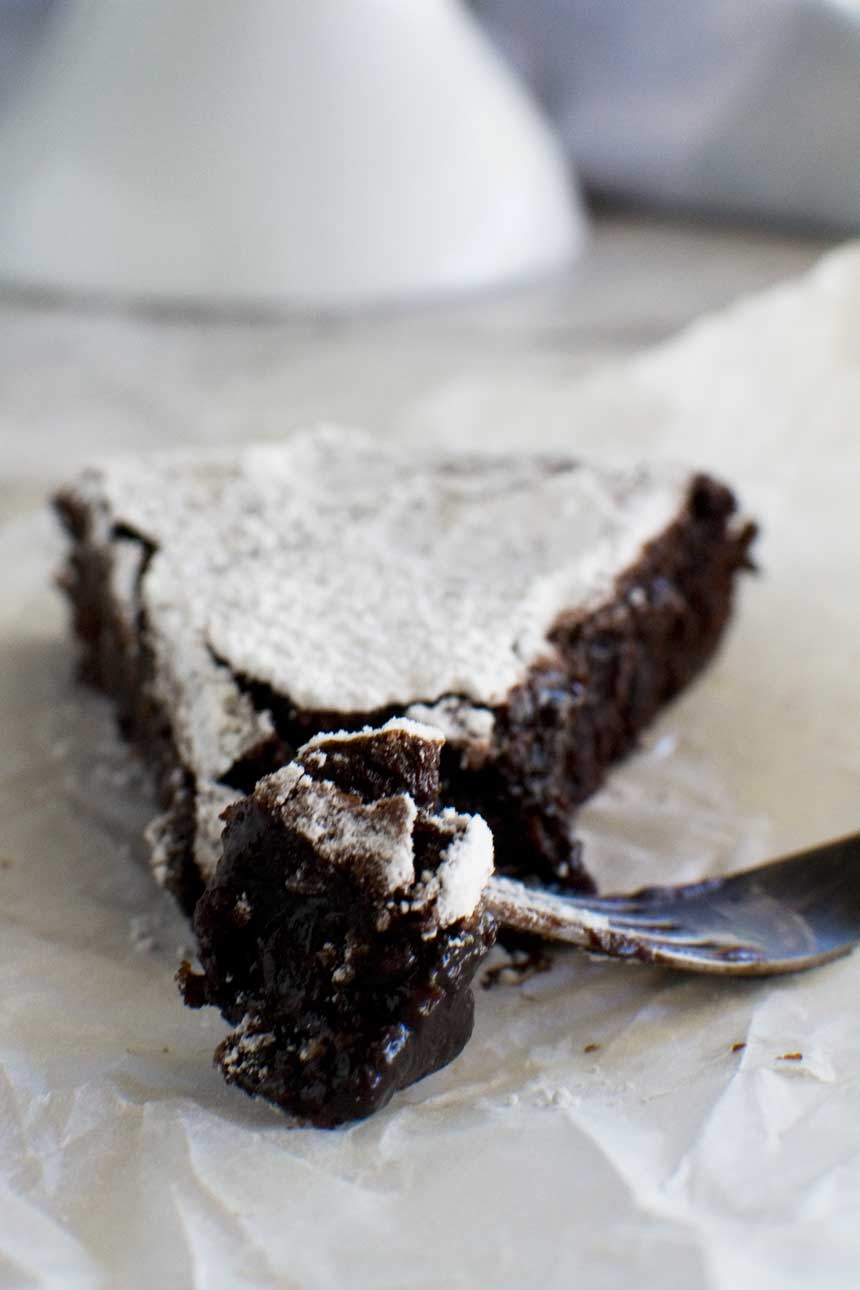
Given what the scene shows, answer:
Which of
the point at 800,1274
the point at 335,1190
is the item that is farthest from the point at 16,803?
the point at 800,1274

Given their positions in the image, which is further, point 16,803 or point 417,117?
point 417,117

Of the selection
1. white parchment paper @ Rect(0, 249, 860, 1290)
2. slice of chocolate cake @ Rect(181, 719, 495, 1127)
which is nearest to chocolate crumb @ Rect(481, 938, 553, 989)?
white parchment paper @ Rect(0, 249, 860, 1290)

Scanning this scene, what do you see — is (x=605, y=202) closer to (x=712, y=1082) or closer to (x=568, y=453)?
(x=568, y=453)

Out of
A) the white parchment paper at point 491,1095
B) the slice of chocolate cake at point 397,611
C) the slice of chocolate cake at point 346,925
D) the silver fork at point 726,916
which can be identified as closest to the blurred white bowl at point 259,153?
the slice of chocolate cake at point 397,611

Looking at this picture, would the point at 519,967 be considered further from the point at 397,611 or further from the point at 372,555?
the point at 372,555

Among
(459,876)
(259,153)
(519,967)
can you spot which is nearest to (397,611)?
(519,967)

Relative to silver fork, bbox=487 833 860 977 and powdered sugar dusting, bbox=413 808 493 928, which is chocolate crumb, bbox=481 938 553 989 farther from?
powdered sugar dusting, bbox=413 808 493 928

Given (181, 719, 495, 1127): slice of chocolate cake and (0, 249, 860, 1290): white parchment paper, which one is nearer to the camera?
(0, 249, 860, 1290): white parchment paper
